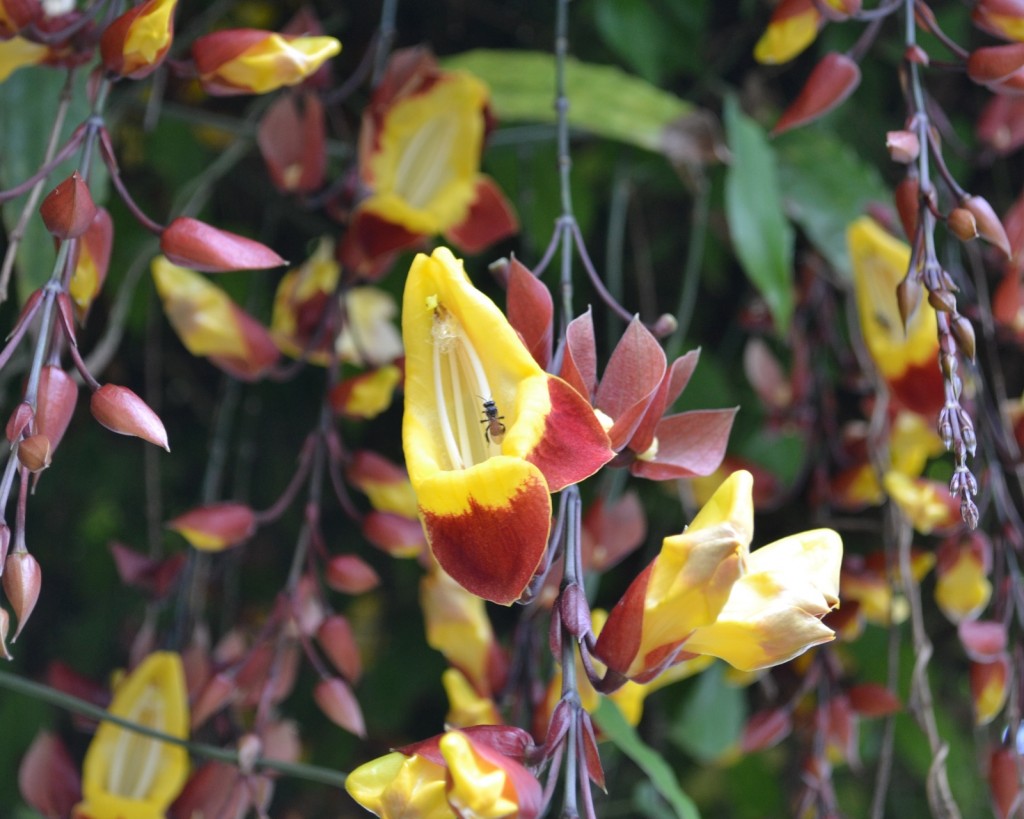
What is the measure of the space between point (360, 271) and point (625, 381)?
0.93 ft

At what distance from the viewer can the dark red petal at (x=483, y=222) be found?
64 centimetres

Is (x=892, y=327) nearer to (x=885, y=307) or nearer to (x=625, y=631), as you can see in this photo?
(x=885, y=307)

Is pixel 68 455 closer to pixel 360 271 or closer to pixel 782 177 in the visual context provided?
pixel 360 271

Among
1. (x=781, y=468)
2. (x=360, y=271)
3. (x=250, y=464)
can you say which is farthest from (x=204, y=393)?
(x=781, y=468)

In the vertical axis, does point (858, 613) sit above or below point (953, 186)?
below

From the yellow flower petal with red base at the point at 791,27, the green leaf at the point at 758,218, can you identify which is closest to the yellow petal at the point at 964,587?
the green leaf at the point at 758,218

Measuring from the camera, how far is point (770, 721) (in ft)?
2.09

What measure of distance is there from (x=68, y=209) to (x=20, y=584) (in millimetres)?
128

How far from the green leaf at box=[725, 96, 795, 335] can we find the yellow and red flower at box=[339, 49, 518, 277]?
0.48 ft

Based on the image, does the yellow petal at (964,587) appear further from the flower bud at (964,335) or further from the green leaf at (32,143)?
the green leaf at (32,143)

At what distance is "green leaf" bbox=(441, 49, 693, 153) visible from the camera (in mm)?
687

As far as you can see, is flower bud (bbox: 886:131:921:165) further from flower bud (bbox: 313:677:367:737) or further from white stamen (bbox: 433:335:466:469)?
flower bud (bbox: 313:677:367:737)

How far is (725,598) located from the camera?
31 cm

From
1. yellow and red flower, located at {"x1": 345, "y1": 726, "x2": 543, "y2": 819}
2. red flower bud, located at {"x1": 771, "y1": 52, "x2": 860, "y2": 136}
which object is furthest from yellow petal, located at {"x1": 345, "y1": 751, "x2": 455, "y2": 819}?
red flower bud, located at {"x1": 771, "y1": 52, "x2": 860, "y2": 136}
